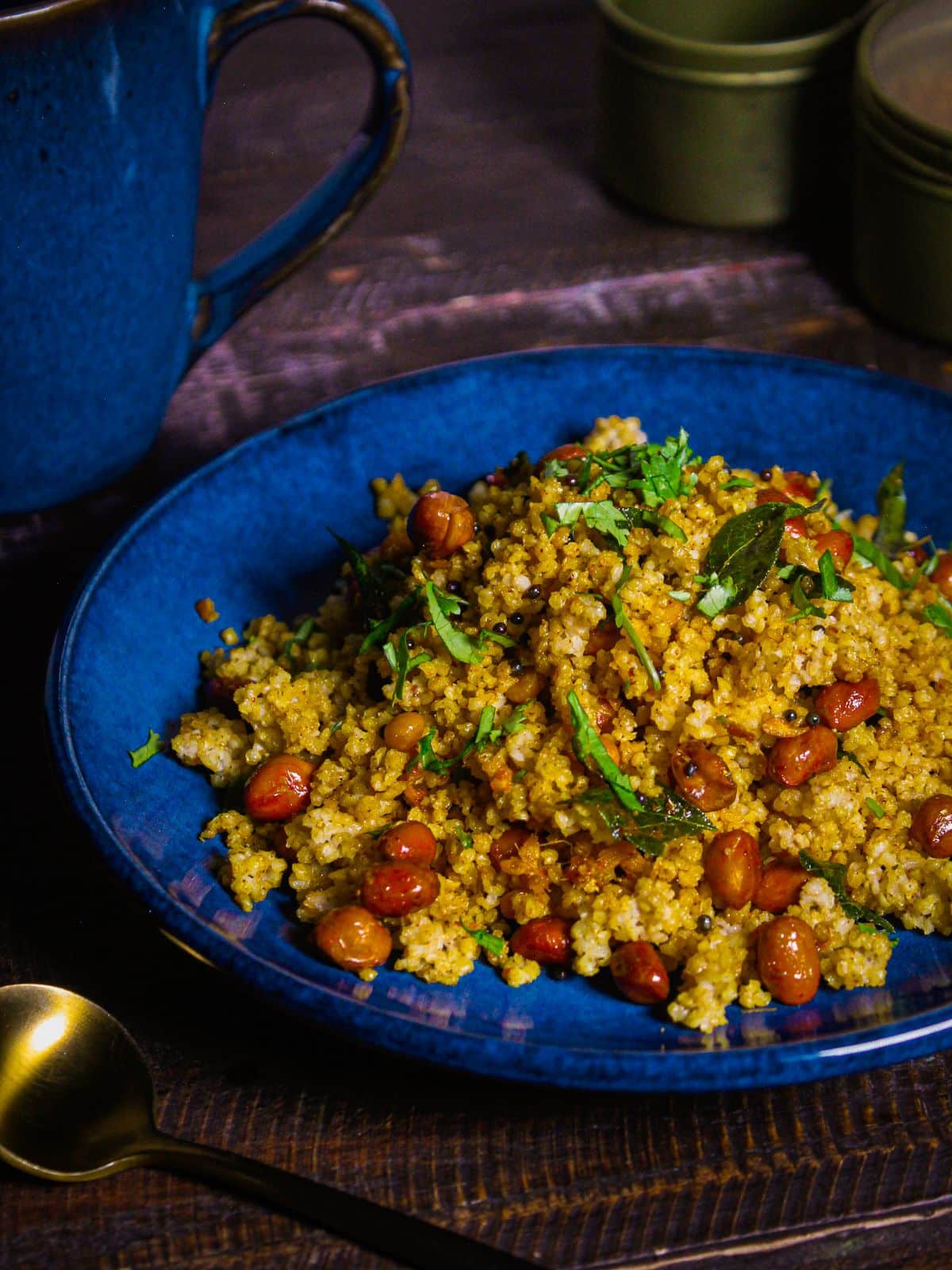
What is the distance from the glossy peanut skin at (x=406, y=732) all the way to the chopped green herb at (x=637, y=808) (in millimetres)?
149

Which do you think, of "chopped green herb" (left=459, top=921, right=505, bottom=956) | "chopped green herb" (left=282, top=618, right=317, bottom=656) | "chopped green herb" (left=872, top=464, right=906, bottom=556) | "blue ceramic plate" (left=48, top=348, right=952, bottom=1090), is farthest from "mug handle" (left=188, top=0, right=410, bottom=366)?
"chopped green herb" (left=459, top=921, right=505, bottom=956)

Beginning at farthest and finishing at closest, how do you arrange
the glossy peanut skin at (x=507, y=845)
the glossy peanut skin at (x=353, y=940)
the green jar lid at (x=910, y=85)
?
the green jar lid at (x=910, y=85) < the glossy peanut skin at (x=507, y=845) < the glossy peanut skin at (x=353, y=940)

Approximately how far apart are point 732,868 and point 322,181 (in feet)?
3.23

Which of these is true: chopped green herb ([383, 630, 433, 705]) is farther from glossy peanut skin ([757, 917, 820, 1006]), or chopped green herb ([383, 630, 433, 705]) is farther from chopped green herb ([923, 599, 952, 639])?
chopped green herb ([923, 599, 952, 639])

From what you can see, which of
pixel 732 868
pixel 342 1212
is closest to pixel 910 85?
pixel 732 868

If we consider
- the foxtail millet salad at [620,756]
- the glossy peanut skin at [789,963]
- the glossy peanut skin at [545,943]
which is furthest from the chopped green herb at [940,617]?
the glossy peanut skin at [545,943]

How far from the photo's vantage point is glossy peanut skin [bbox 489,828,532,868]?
1312 mm

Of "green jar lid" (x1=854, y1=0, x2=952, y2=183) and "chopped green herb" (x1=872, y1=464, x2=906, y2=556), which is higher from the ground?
"green jar lid" (x1=854, y1=0, x2=952, y2=183)

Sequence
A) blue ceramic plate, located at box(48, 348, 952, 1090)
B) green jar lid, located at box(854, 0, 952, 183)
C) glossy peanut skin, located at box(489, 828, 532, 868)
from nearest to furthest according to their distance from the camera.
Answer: blue ceramic plate, located at box(48, 348, 952, 1090)
glossy peanut skin, located at box(489, 828, 532, 868)
green jar lid, located at box(854, 0, 952, 183)

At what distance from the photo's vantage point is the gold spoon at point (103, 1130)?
46.3 inches

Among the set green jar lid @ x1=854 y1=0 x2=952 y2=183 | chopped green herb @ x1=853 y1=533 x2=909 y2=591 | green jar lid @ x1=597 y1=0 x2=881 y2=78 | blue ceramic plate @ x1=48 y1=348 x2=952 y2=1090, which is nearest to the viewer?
blue ceramic plate @ x1=48 y1=348 x2=952 y2=1090

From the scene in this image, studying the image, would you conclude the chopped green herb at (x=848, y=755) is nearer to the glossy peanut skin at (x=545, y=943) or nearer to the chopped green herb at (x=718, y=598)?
the chopped green herb at (x=718, y=598)

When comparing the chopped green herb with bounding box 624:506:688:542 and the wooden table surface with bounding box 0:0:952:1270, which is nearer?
the wooden table surface with bounding box 0:0:952:1270

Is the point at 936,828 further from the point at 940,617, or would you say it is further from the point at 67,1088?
the point at 67,1088
